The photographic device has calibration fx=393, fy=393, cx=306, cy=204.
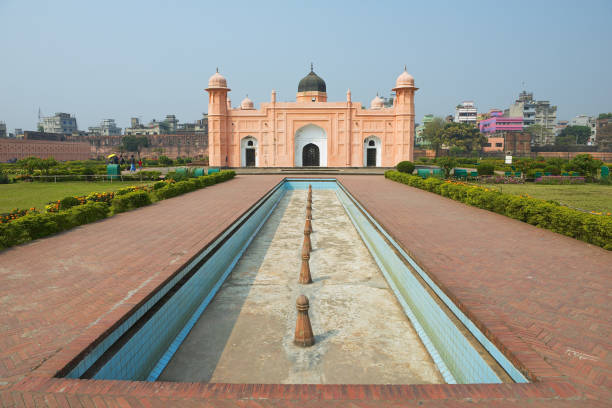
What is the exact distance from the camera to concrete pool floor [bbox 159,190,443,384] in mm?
3080

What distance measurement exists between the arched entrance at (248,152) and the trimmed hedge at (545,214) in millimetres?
17793

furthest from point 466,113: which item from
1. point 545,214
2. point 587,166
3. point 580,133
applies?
point 545,214

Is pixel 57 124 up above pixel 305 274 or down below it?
above

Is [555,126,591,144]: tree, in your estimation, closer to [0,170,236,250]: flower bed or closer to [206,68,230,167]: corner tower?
[206,68,230,167]: corner tower

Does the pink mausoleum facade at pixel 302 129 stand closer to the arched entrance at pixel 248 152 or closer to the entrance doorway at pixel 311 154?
the arched entrance at pixel 248 152

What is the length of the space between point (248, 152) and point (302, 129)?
4.02m

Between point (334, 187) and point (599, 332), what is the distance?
1431 centimetres

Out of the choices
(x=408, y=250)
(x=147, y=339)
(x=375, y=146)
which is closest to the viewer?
(x=147, y=339)

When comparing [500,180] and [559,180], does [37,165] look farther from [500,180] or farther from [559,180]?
[559,180]

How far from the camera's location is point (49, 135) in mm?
49844

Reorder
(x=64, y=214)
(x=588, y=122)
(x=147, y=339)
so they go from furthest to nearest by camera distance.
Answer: (x=588, y=122) < (x=64, y=214) < (x=147, y=339)

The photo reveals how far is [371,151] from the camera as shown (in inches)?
1058

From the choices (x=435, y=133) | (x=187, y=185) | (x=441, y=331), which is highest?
(x=435, y=133)

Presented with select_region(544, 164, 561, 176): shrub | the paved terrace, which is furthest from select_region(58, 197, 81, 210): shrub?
select_region(544, 164, 561, 176): shrub
